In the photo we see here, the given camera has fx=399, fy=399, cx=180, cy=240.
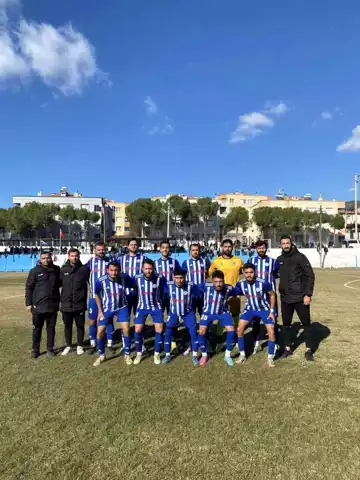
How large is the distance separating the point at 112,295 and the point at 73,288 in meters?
0.92

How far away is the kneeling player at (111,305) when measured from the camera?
6.62 m

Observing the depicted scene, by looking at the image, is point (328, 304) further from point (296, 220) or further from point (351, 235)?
point (351, 235)

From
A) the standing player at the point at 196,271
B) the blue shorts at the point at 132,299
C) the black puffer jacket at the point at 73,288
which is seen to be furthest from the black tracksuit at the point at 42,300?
the standing player at the point at 196,271

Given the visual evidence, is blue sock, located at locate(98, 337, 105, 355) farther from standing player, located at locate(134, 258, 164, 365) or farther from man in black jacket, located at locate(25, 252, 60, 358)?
man in black jacket, located at locate(25, 252, 60, 358)

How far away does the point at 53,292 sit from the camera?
7.04 meters

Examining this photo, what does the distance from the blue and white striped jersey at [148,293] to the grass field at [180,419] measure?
91cm

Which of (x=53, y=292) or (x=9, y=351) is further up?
(x=53, y=292)

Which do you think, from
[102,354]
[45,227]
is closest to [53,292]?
[102,354]

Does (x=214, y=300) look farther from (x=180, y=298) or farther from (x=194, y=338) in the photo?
(x=194, y=338)

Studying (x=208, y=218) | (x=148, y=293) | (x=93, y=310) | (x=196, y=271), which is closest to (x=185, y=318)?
(x=148, y=293)

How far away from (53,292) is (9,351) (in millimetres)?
1423

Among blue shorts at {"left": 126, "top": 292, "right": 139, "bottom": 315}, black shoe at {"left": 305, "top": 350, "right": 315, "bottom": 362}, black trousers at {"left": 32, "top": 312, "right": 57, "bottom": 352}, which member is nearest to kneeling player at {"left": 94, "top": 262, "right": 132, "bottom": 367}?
blue shorts at {"left": 126, "top": 292, "right": 139, "bottom": 315}

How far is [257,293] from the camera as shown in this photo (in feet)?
21.1

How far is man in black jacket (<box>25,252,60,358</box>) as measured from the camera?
6.95 m
